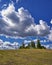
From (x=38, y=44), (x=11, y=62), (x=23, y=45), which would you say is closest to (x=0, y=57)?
(x=11, y=62)

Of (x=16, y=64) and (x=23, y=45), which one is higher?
(x=23, y=45)

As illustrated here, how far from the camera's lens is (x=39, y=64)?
1340 inches

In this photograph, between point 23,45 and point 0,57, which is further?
point 23,45

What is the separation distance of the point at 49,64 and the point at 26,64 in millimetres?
3374

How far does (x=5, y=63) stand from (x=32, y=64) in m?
3.81

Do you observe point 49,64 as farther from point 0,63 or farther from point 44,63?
point 0,63

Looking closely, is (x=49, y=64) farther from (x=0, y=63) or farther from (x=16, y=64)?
(x=0, y=63)

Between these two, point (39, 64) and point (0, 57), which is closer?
point (39, 64)

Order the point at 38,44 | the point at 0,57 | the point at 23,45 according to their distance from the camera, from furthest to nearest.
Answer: the point at 23,45 → the point at 38,44 → the point at 0,57

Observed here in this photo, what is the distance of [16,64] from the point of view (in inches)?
1312

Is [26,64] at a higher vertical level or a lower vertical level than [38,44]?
lower

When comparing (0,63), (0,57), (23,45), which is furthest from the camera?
(23,45)

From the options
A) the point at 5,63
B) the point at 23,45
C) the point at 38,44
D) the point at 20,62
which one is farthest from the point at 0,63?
the point at 23,45

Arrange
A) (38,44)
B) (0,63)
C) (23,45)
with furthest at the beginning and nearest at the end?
1. (23,45)
2. (38,44)
3. (0,63)
